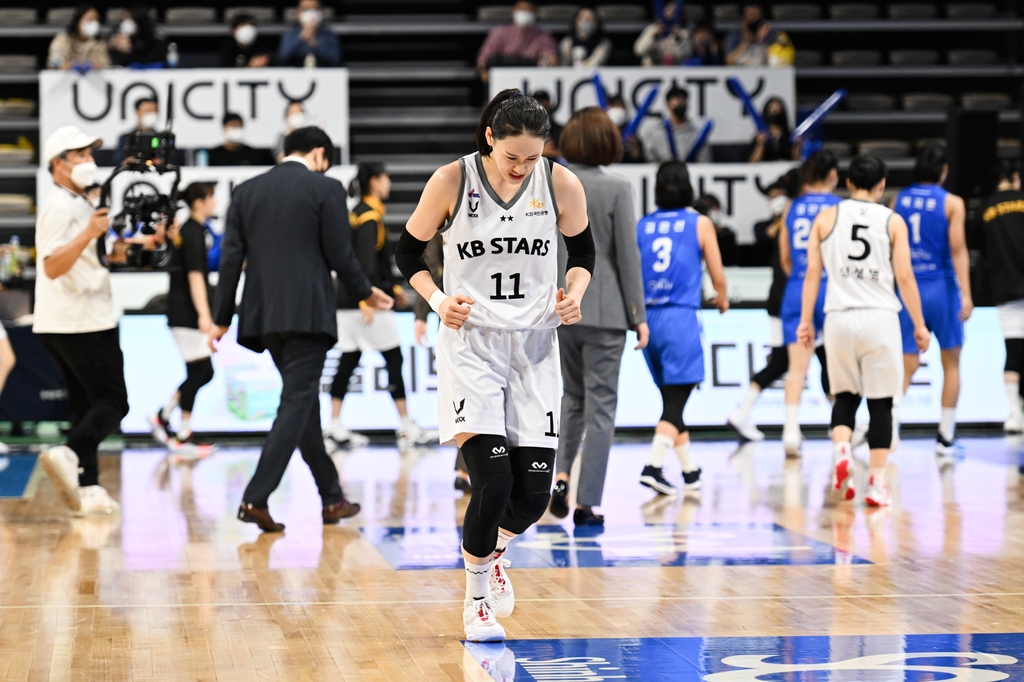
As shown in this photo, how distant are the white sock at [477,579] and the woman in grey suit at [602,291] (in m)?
2.08

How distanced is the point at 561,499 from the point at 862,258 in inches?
75.1

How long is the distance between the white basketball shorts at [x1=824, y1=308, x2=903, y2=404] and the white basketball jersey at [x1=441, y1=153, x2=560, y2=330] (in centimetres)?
301

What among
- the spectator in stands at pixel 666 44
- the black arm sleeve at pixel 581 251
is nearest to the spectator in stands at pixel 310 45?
the spectator in stands at pixel 666 44

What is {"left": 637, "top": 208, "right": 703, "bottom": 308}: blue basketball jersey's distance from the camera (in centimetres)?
718

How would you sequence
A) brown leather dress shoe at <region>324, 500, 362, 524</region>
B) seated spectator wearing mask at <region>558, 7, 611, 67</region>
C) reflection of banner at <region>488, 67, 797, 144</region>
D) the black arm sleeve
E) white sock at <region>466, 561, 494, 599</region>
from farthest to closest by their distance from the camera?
1. seated spectator wearing mask at <region>558, 7, 611, 67</region>
2. reflection of banner at <region>488, 67, 797, 144</region>
3. brown leather dress shoe at <region>324, 500, 362, 524</region>
4. the black arm sleeve
5. white sock at <region>466, 561, 494, 599</region>

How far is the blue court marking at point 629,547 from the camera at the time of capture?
219 inches

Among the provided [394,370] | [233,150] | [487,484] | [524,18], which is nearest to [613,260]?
[487,484]

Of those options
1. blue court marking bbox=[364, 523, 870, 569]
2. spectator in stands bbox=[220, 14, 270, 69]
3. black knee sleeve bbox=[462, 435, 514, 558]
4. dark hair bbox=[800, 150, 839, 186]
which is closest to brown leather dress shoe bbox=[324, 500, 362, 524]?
blue court marking bbox=[364, 523, 870, 569]

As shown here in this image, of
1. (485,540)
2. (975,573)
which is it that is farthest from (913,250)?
(485,540)

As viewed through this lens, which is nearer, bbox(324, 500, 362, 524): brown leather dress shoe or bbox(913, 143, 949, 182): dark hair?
bbox(324, 500, 362, 524): brown leather dress shoe

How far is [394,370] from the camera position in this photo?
954 centimetres

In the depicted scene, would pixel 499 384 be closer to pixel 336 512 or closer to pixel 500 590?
pixel 500 590

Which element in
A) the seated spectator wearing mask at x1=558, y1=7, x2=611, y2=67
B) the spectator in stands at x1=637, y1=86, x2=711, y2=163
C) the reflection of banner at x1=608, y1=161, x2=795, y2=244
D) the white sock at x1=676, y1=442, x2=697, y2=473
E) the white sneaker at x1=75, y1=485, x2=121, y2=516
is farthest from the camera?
the seated spectator wearing mask at x1=558, y1=7, x2=611, y2=67

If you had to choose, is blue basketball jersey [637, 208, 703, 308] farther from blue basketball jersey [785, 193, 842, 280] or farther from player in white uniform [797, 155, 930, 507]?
blue basketball jersey [785, 193, 842, 280]
